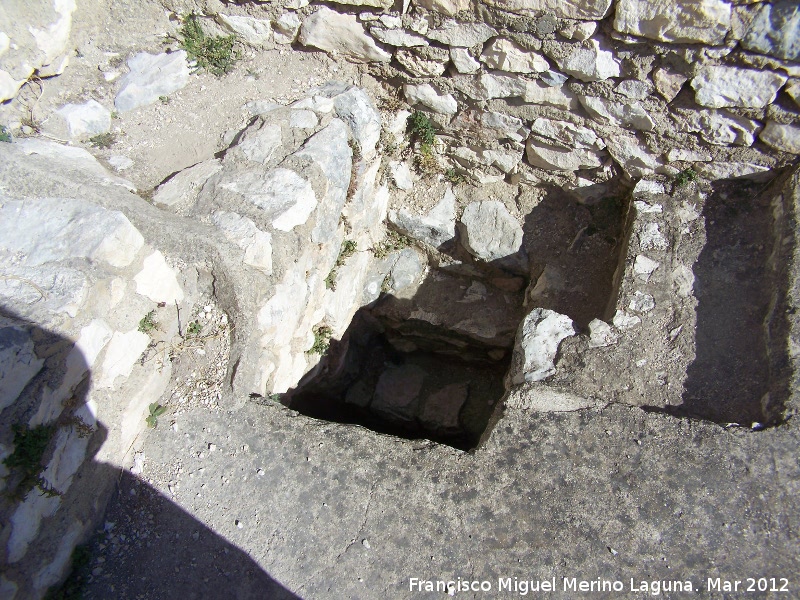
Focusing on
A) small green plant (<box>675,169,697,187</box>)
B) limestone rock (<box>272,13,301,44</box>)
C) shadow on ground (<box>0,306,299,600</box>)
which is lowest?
shadow on ground (<box>0,306,299,600</box>)

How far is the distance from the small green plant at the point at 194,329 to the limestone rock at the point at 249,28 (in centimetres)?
204

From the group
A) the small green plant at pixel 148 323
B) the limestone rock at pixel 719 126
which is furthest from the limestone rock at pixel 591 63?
the small green plant at pixel 148 323

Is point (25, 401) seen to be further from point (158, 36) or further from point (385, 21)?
point (385, 21)

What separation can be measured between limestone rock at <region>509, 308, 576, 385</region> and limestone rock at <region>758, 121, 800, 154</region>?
1.60 meters

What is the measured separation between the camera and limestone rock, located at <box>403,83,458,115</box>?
3.76m

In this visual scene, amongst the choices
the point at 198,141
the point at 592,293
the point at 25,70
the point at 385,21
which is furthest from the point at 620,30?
the point at 25,70

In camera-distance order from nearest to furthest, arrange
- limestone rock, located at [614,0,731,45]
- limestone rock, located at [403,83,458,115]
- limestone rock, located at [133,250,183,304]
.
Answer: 1. limestone rock, located at [133,250,183,304]
2. limestone rock, located at [614,0,731,45]
3. limestone rock, located at [403,83,458,115]

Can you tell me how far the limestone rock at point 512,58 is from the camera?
3.28 m

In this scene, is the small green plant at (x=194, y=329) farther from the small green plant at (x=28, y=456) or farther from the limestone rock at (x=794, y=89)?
the limestone rock at (x=794, y=89)

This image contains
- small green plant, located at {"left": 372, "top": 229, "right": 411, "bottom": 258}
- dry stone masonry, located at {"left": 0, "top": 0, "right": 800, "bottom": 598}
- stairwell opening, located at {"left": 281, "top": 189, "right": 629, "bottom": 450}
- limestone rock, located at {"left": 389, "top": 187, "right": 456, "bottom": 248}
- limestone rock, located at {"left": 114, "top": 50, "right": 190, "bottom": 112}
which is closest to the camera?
dry stone masonry, located at {"left": 0, "top": 0, "right": 800, "bottom": 598}

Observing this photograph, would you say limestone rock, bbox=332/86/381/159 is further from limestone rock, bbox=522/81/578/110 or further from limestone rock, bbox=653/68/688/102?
limestone rock, bbox=653/68/688/102

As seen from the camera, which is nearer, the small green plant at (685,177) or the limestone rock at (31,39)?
the limestone rock at (31,39)

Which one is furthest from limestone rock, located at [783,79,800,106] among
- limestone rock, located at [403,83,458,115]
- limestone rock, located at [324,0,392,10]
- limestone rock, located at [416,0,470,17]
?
limestone rock, located at [324,0,392,10]

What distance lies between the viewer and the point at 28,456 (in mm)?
2098
